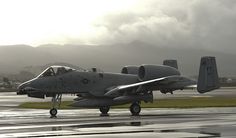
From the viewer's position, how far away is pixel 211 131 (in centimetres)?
1912

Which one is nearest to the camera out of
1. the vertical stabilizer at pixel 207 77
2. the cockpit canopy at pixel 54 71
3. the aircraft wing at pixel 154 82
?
the aircraft wing at pixel 154 82

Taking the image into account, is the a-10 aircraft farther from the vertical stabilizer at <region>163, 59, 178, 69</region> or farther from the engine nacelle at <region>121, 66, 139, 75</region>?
the vertical stabilizer at <region>163, 59, 178, 69</region>

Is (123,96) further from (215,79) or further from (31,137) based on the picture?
(31,137)

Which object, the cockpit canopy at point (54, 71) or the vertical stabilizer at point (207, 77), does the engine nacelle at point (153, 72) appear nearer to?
the vertical stabilizer at point (207, 77)

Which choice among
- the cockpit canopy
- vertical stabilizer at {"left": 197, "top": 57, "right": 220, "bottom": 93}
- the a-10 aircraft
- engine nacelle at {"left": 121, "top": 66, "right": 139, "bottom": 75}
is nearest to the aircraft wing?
the a-10 aircraft

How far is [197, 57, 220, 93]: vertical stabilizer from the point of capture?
3241 cm

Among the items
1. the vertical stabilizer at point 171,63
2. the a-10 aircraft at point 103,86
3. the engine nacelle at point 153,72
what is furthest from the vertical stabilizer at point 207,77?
the vertical stabilizer at point 171,63

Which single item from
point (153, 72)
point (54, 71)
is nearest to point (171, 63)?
point (153, 72)

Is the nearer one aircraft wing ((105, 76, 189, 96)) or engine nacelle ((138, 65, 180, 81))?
aircraft wing ((105, 76, 189, 96))

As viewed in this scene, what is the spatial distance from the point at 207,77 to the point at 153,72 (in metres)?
3.71

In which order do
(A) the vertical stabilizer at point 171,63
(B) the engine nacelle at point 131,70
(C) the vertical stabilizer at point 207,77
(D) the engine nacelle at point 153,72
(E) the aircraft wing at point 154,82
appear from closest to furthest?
(E) the aircraft wing at point 154,82, (C) the vertical stabilizer at point 207,77, (D) the engine nacelle at point 153,72, (B) the engine nacelle at point 131,70, (A) the vertical stabilizer at point 171,63

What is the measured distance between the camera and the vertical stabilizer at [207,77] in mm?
32406

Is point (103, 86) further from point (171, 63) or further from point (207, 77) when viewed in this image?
point (171, 63)

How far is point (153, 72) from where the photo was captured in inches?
1346
